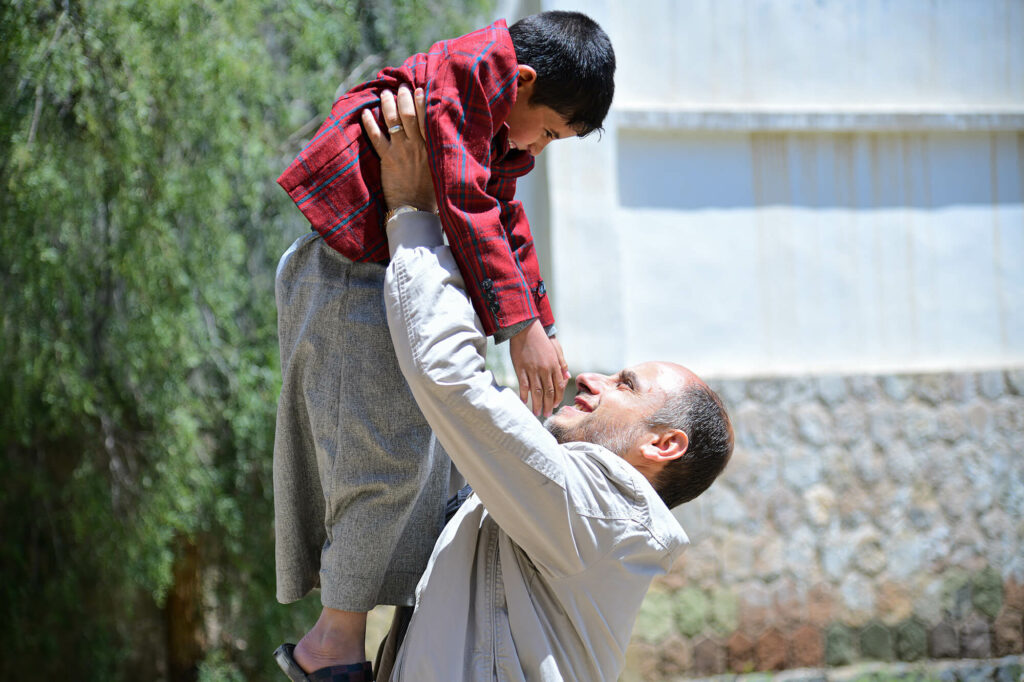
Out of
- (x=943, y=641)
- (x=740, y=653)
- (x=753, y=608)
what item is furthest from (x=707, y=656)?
(x=943, y=641)

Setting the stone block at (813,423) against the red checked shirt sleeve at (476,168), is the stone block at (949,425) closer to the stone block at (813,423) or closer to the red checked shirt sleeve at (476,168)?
the stone block at (813,423)

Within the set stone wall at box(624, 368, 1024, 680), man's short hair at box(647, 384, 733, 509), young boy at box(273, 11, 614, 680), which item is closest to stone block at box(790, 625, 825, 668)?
stone wall at box(624, 368, 1024, 680)

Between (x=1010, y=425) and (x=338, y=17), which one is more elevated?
(x=338, y=17)

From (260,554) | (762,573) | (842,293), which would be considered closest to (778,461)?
(762,573)

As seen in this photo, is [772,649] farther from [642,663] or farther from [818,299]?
[818,299]

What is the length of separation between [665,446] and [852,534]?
3.66 metres

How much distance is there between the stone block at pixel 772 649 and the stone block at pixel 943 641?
0.86m

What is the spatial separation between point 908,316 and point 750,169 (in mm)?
1235

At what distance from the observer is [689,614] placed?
4.80m

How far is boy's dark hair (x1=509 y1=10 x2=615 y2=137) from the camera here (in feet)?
5.36

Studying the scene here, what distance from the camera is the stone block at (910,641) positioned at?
494cm

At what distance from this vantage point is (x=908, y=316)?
5102 mm

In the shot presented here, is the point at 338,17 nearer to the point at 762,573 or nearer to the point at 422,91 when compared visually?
the point at 422,91

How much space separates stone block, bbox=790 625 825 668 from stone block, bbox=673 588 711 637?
51 cm
